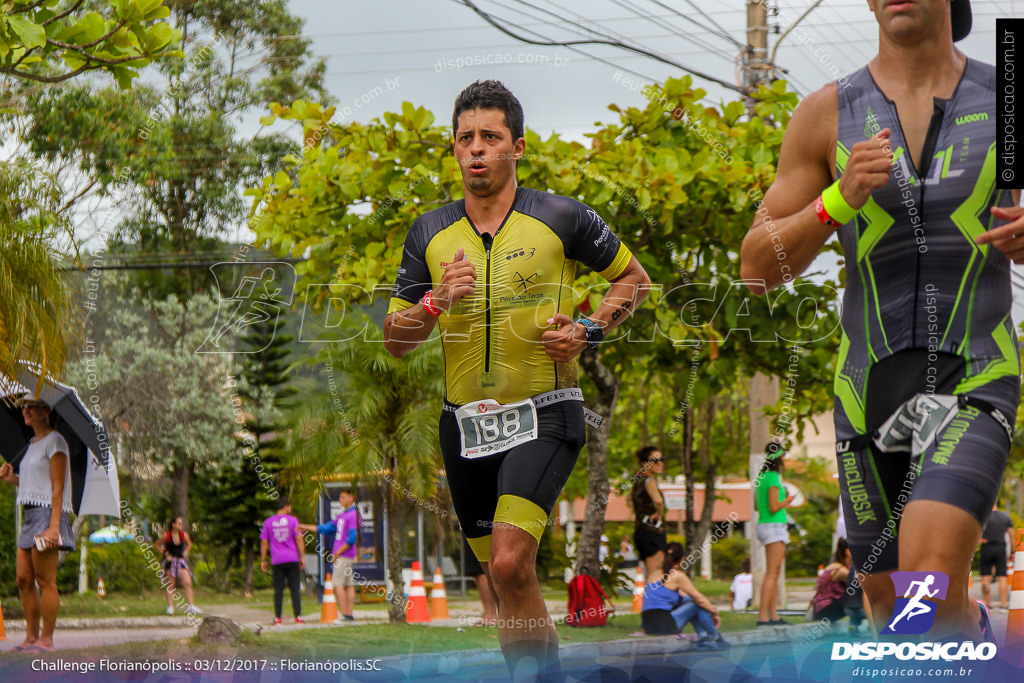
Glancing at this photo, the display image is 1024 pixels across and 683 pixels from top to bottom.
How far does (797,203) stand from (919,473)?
0.74m

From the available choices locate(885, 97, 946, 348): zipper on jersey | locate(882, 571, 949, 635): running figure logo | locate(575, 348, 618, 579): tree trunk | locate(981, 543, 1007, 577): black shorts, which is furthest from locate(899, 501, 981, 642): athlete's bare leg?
locate(981, 543, 1007, 577): black shorts

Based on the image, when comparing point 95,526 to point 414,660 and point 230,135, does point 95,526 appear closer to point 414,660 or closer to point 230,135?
point 230,135

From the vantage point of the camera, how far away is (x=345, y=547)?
1209cm

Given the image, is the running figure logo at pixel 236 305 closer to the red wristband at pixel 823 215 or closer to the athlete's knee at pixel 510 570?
the athlete's knee at pixel 510 570

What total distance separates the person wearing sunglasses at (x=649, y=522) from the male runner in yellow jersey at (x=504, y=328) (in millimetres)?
5858

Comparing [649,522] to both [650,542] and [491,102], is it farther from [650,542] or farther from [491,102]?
[491,102]

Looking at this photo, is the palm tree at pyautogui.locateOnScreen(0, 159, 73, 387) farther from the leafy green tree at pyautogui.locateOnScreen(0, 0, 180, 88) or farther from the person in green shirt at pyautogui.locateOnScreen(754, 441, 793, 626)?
the person in green shirt at pyautogui.locateOnScreen(754, 441, 793, 626)

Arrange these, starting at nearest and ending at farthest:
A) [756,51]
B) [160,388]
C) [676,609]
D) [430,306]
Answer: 1. [430,306]
2. [676,609]
3. [756,51]
4. [160,388]

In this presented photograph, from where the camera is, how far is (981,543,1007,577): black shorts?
14898 millimetres

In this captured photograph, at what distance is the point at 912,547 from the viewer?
2488 millimetres

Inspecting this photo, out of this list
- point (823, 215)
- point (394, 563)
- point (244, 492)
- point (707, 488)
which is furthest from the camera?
point (244, 492)

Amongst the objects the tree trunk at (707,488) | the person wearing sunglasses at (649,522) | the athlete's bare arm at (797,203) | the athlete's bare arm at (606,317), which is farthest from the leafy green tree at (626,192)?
the tree trunk at (707,488)

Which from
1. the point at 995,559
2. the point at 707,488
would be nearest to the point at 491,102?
the point at 995,559

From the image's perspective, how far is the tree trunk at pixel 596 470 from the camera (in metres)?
9.73
